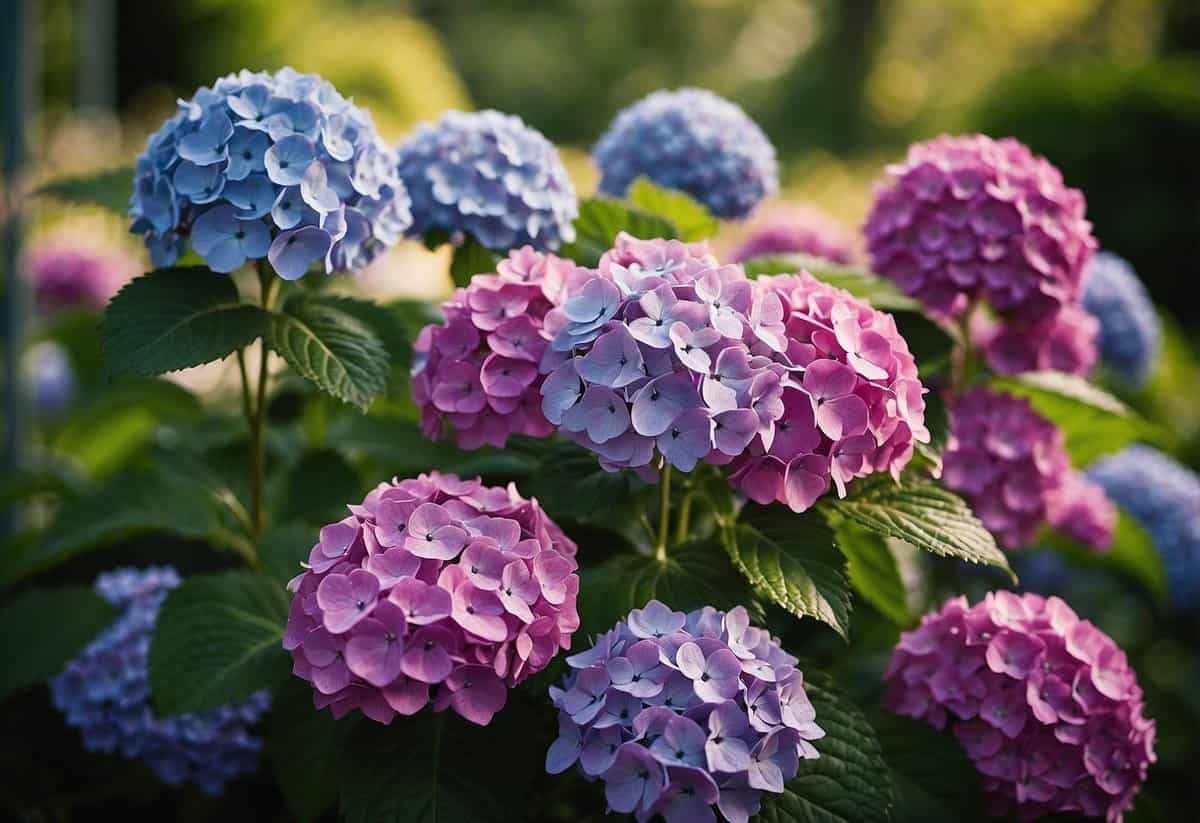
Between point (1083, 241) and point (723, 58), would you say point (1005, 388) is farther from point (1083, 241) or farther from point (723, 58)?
point (723, 58)

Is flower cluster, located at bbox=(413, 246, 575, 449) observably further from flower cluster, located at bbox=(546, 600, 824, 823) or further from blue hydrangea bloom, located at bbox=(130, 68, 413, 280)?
flower cluster, located at bbox=(546, 600, 824, 823)

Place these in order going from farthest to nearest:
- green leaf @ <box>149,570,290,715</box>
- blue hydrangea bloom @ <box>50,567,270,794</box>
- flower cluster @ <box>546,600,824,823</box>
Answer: blue hydrangea bloom @ <box>50,567,270,794</box>, green leaf @ <box>149,570,290,715</box>, flower cluster @ <box>546,600,824,823</box>

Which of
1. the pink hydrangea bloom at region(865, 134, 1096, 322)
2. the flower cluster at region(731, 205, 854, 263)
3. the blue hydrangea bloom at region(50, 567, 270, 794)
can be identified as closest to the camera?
the blue hydrangea bloom at region(50, 567, 270, 794)

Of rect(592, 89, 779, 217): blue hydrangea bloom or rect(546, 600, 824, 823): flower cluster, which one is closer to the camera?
rect(546, 600, 824, 823): flower cluster

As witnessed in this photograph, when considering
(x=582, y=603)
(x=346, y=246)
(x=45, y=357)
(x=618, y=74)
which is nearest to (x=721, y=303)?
(x=582, y=603)

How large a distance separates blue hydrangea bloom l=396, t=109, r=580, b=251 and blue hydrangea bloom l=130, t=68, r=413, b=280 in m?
0.23

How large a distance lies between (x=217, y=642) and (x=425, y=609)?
0.53 metres

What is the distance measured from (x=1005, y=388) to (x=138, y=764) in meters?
1.48

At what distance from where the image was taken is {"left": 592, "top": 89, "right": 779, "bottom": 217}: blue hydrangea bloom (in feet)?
6.58

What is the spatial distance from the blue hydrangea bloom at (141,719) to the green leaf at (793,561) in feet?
2.48

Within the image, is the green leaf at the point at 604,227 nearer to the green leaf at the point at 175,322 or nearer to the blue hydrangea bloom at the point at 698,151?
the blue hydrangea bloom at the point at 698,151

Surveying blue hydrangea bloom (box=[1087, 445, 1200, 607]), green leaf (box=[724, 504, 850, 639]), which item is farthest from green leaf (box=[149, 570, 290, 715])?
blue hydrangea bloom (box=[1087, 445, 1200, 607])

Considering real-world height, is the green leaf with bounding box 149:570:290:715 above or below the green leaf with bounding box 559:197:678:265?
below

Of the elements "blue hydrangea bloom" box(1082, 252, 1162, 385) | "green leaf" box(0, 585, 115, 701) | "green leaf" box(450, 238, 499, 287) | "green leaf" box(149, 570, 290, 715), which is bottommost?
"green leaf" box(0, 585, 115, 701)
